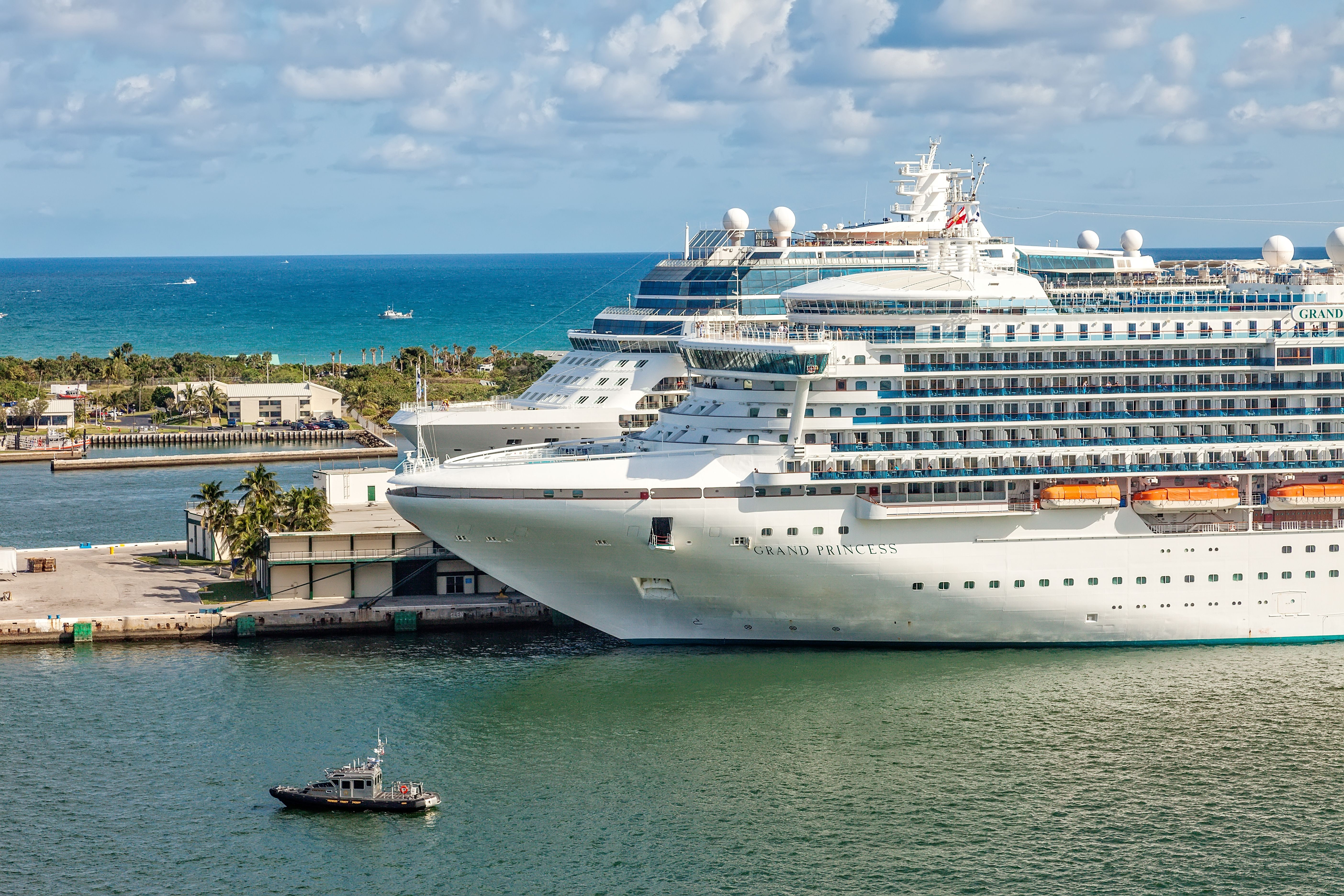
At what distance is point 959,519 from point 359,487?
23.2m

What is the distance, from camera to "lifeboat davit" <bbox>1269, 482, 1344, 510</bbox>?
45031 mm

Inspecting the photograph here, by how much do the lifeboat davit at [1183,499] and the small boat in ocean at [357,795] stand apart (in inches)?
805

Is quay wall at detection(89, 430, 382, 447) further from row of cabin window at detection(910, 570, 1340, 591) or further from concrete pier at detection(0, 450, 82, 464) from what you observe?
row of cabin window at detection(910, 570, 1340, 591)

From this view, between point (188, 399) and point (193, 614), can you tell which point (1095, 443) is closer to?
point (193, 614)

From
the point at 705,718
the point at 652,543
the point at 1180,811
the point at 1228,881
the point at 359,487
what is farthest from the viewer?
the point at 359,487

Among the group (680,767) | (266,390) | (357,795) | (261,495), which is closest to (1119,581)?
(680,767)

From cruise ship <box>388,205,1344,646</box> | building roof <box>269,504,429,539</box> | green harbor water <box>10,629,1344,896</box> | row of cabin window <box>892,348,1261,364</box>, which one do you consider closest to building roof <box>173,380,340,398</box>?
building roof <box>269,504,429,539</box>

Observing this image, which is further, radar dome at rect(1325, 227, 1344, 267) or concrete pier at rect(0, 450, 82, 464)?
concrete pier at rect(0, 450, 82, 464)

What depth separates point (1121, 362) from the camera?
149 feet

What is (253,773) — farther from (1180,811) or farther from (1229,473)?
(1229,473)

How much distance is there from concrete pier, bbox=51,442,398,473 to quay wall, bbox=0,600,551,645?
36.2m

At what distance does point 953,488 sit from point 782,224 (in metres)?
21.7

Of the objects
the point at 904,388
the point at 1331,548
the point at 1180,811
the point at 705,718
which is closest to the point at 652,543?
the point at 705,718

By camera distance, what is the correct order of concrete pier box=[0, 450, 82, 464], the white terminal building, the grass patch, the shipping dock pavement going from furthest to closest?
the white terminal building < concrete pier box=[0, 450, 82, 464] < the grass patch < the shipping dock pavement
